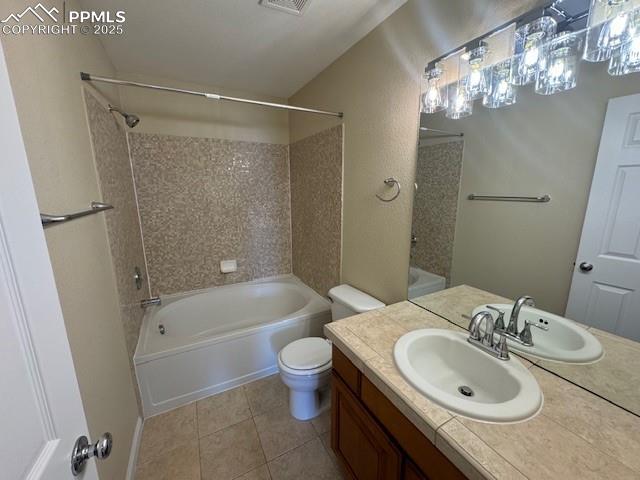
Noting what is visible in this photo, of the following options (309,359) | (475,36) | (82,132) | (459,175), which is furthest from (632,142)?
(82,132)

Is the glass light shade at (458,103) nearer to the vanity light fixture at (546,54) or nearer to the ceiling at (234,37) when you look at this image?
the vanity light fixture at (546,54)

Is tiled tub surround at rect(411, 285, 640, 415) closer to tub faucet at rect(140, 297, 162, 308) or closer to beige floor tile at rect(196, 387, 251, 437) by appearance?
beige floor tile at rect(196, 387, 251, 437)

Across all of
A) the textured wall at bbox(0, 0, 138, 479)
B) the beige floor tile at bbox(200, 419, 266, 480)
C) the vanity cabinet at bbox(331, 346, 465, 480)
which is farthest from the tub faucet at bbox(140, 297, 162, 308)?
the vanity cabinet at bbox(331, 346, 465, 480)

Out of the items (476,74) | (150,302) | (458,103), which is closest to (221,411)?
(150,302)

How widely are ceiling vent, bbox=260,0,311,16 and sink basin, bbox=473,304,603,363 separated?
1.78 m

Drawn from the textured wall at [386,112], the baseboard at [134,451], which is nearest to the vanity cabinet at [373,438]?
the textured wall at [386,112]

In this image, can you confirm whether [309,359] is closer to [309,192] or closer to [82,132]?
[309,192]

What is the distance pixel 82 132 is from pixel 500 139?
1.82 m

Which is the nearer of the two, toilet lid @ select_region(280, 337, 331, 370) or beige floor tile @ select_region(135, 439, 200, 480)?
beige floor tile @ select_region(135, 439, 200, 480)

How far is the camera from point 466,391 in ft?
3.18

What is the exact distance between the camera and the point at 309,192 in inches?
97.3

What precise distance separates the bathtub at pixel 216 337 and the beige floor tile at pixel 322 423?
56cm

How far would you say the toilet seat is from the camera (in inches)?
60.7

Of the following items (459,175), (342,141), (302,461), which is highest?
(342,141)
